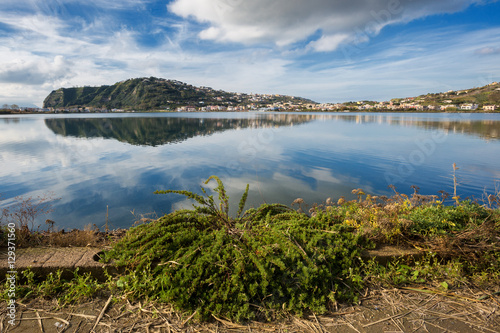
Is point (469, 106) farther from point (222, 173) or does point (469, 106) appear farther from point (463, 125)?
point (222, 173)

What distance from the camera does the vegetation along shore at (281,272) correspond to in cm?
281

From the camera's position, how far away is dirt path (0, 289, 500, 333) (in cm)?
266

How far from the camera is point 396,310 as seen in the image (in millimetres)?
2918

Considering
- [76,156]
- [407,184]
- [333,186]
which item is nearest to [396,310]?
[333,186]

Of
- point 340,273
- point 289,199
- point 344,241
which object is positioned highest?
point 344,241

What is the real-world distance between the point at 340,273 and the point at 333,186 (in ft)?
31.4

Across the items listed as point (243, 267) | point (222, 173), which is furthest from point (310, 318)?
point (222, 173)

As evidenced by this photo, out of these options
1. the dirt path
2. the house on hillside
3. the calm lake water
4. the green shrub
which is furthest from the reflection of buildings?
the house on hillside

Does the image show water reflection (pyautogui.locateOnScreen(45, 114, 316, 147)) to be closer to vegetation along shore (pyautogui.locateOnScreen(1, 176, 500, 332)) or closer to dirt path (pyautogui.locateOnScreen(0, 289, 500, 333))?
vegetation along shore (pyautogui.locateOnScreen(1, 176, 500, 332))

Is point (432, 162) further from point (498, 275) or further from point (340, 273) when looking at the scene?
point (340, 273)

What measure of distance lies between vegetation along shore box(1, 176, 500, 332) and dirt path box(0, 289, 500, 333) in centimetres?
2

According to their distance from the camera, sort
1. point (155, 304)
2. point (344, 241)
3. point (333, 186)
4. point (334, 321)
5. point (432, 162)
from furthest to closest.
Answer: point (432, 162)
point (333, 186)
point (344, 241)
point (155, 304)
point (334, 321)

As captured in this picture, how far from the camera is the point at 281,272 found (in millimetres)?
3127

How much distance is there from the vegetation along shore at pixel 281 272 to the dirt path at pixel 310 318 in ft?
0.07
